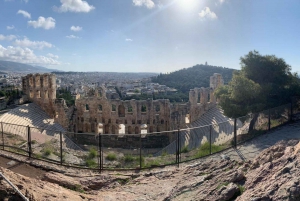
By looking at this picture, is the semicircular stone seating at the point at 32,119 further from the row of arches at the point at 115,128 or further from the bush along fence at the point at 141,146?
the bush along fence at the point at 141,146

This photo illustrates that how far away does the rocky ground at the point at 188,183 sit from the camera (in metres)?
6.14

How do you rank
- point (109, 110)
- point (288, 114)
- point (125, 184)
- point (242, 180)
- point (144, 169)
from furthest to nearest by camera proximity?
point (109, 110)
point (288, 114)
point (144, 169)
point (125, 184)
point (242, 180)

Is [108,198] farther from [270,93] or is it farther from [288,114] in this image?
[270,93]

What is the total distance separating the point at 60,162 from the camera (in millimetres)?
11055

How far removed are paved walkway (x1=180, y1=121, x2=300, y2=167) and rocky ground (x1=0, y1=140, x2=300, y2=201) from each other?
1.72 meters

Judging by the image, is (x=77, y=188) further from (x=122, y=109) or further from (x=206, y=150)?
(x=122, y=109)

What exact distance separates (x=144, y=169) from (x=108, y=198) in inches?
117

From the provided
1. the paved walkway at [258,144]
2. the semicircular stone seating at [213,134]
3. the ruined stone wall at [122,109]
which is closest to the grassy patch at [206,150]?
the paved walkway at [258,144]

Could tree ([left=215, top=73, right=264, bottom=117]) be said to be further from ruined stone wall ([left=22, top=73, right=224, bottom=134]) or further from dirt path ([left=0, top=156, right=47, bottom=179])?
ruined stone wall ([left=22, top=73, right=224, bottom=134])

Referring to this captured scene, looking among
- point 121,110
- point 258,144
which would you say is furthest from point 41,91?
point 258,144

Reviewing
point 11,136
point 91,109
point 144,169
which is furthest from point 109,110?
point 144,169

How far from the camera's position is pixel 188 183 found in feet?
26.6

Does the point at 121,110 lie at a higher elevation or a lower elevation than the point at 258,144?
lower

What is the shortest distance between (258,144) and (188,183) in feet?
19.8
